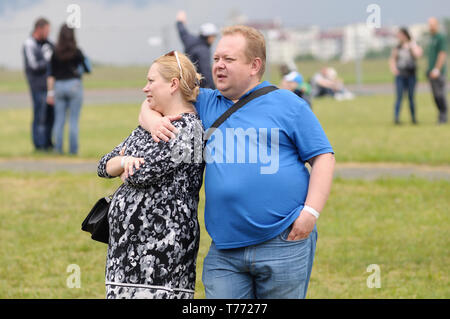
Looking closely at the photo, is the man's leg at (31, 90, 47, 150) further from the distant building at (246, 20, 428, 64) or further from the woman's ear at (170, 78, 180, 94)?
the distant building at (246, 20, 428, 64)

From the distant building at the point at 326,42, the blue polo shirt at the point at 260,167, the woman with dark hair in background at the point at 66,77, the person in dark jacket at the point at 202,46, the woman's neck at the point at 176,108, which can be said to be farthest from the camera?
the distant building at the point at 326,42

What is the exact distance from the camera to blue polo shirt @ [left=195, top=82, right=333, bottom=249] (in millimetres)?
3355

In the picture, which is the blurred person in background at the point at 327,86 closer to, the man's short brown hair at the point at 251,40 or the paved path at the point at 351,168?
the paved path at the point at 351,168

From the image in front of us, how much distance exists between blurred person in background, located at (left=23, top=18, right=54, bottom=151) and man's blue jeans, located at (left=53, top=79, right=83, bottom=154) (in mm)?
845

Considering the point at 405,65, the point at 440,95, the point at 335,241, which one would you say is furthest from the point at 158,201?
the point at 440,95

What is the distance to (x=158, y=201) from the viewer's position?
11.4 feet

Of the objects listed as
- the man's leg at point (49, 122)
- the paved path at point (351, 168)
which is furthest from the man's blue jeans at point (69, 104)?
the man's leg at point (49, 122)

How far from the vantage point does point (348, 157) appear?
1148 centimetres

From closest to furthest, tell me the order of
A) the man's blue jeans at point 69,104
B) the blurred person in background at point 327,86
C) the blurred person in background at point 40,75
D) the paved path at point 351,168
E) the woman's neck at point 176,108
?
the woman's neck at point 176,108 → the paved path at point 351,168 → the man's blue jeans at point 69,104 → the blurred person in background at point 40,75 → the blurred person in background at point 327,86

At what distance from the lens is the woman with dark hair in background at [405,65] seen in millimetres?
16406

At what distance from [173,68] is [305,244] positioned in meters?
1.07

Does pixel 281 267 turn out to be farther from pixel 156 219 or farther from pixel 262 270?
pixel 156 219

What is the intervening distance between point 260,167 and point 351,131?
41.2ft
